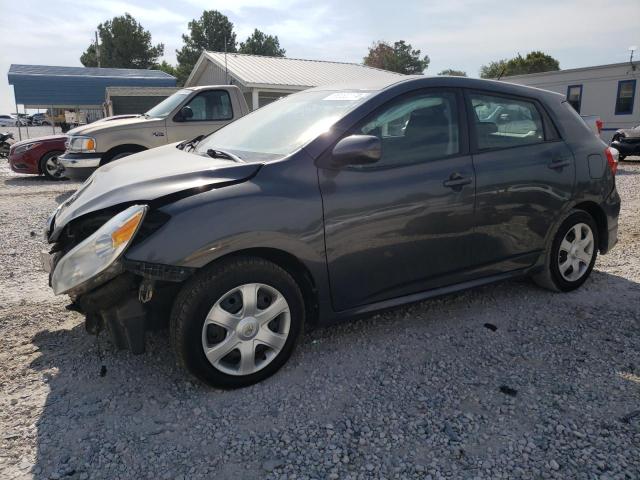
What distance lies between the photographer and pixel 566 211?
13.1 ft

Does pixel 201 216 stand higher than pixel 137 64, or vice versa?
pixel 137 64

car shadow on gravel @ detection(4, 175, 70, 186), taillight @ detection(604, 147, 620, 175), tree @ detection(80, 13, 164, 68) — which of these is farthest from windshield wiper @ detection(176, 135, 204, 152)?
tree @ detection(80, 13, 164, 68)

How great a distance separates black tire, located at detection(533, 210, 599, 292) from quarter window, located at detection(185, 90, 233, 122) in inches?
265

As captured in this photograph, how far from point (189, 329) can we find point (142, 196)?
0.76 m


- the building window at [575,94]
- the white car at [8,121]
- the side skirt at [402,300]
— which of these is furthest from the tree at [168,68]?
the side skirt at [402,300]

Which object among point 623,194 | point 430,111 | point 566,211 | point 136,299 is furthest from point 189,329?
point 623,194

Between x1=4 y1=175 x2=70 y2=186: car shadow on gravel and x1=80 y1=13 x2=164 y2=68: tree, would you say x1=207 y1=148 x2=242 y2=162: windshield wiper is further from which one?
x1=80 y1=13 x2=164 y2=68: tree

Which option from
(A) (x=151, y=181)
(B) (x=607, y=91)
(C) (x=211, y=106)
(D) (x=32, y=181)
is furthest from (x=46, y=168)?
(B) (x=607, y=91)

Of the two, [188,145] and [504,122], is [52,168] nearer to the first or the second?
[188,145]

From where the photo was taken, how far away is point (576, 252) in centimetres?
423

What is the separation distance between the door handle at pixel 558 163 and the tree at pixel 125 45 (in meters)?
69.0

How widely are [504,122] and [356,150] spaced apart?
1.52m

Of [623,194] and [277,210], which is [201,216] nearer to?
[277,210]

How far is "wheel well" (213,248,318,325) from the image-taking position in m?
2.82
